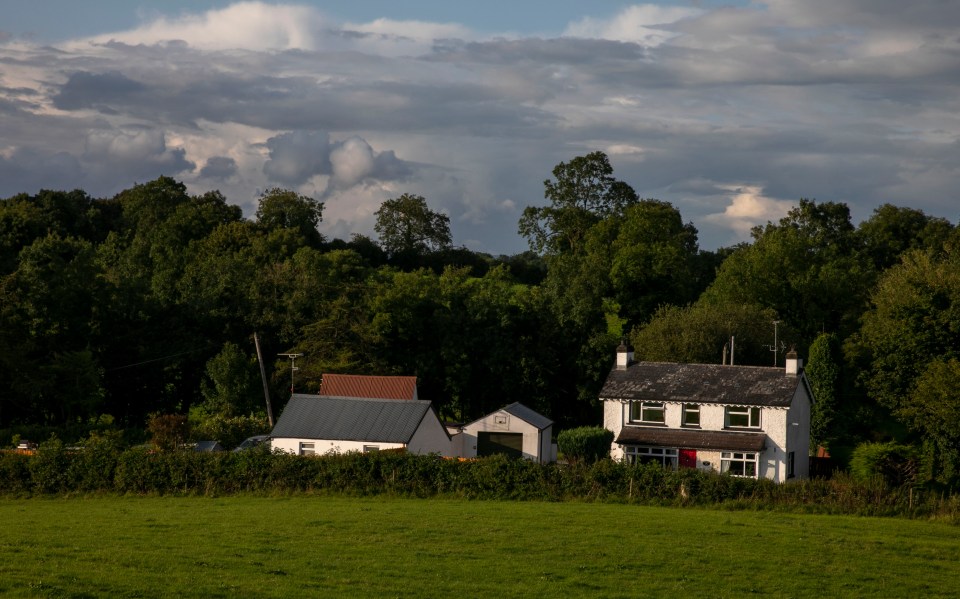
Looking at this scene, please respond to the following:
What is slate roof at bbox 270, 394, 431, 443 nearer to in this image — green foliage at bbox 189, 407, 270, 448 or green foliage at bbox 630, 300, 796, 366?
green foliage at bbox 189, 407, 270, 448

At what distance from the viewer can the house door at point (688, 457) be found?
4931 centimetres

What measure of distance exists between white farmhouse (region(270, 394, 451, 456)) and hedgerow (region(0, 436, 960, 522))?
9.54m

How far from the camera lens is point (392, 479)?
3694 cm

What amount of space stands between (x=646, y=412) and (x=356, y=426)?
13.8 metres

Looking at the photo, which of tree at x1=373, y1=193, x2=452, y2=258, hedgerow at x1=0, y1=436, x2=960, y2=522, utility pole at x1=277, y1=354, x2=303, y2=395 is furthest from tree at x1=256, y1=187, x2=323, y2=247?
hedgerow at x1=0, y1=436, x2=960, y2=522

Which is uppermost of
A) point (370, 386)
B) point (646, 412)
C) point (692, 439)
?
point (370, 386)

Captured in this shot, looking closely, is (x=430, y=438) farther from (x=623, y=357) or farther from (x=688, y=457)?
(x=688, y=457)

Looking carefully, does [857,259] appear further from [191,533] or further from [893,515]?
[191,533]

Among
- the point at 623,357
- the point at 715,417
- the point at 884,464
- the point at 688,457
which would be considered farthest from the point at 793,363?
the point at 623,357

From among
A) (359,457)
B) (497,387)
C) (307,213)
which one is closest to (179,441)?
(359,457)

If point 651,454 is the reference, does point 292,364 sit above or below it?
above

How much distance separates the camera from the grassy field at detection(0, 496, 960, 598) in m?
21.1

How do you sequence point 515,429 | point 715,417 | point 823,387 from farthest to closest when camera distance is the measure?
1. point 823,387
2. point 515,429
3. point 715,417

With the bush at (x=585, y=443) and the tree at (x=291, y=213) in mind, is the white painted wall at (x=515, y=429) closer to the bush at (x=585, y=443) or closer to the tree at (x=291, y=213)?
the bush at (x=585, y=443)
